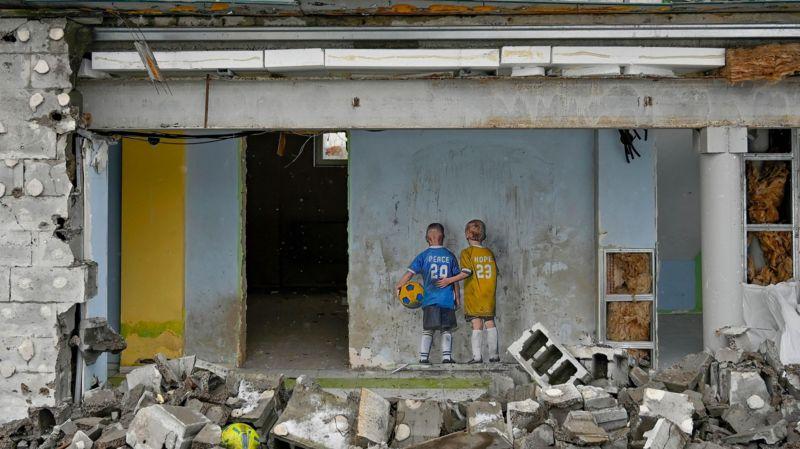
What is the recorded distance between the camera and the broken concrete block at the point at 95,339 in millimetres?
7527

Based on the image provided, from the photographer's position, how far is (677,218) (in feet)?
44.1

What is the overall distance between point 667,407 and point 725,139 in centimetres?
277

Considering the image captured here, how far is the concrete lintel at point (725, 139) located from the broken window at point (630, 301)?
8.87 feet

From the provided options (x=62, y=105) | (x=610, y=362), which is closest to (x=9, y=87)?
(x=62, y=105)

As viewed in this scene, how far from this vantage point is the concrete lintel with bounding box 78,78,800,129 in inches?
291

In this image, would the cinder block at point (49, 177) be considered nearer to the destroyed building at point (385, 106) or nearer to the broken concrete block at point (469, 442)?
the destroyed building at point (385, 106)

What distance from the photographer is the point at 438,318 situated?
988 cm

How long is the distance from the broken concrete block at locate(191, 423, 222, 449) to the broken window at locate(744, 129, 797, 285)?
5.75 m

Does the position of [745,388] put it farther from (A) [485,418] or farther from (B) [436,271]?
(B) [436,271]

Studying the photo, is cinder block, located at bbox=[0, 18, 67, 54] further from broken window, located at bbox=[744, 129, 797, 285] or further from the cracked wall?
broken window, located at bbox=[744, 129, 797, 285]

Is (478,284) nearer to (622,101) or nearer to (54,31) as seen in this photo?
(622,101)

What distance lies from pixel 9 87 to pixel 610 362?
6.33 metres

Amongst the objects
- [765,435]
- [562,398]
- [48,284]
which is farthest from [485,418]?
[48,284]

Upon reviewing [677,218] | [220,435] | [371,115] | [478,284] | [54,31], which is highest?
[54,31]
